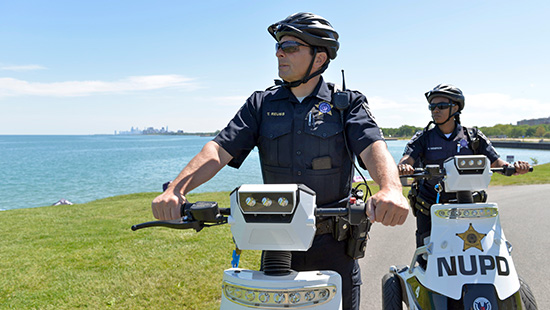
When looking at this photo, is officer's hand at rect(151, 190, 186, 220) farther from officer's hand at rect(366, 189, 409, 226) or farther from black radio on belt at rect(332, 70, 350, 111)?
black radio on belt at rect(332, 70, 350, 111)

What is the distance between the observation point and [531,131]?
447 ft

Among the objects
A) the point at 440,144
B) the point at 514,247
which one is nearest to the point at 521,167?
the point at 440,144

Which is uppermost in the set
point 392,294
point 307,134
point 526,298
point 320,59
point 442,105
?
point 320,59

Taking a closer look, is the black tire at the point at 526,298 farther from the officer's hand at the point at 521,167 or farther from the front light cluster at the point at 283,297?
the front light cluster at the point at 283,297

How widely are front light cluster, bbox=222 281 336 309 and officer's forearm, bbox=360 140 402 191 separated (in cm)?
60

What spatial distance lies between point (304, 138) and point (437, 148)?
293 cm

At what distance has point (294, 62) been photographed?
258cm

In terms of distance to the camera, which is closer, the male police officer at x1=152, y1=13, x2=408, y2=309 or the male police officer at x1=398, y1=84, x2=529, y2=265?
the male police officer at x1=152, y1=13, x2=408, y2=309

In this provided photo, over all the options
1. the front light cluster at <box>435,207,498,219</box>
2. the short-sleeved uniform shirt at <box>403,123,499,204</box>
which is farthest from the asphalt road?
the front light cluster at <box>435,207,498,219</box>

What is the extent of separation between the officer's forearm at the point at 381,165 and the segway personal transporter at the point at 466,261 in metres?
1.14

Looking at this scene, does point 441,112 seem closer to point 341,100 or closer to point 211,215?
point 341,100

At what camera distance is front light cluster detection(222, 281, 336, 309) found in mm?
1488

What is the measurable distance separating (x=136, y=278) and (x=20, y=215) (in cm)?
709

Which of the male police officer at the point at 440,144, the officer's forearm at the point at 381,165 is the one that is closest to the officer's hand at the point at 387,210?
the officer's forearm at the point at 381,165
